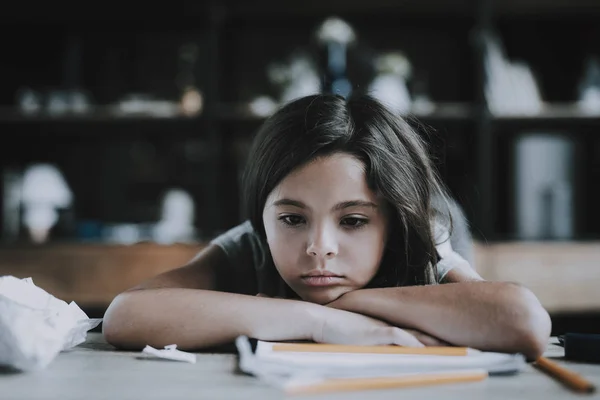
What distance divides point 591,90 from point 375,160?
1.82 m

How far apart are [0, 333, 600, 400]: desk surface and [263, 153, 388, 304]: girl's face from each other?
200mm

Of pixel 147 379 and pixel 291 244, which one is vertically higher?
pixel 291 244

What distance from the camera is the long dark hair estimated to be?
0.93m

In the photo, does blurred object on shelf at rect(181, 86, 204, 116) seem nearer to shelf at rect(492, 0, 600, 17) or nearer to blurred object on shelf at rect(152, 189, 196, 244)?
blurred object on shelf at rect(152, 189, 196, 244)

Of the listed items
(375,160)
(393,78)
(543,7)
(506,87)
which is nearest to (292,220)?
(375,160)

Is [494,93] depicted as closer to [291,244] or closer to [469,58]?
[469,58]

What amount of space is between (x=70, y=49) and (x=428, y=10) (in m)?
1.42

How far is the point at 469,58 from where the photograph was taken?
8.53ft

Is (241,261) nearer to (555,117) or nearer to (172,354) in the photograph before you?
(172,354)

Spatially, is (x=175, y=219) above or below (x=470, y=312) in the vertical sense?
above

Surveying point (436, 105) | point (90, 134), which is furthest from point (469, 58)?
point (90, 134)

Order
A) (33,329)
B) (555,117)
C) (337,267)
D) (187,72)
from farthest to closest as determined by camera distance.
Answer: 1. (187,72)
2. (555,117)
3. (337,267)
4. (33,329)

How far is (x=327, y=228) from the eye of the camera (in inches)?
33.4

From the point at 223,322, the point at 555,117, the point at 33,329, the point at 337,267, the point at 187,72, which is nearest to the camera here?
the point at 33,329
